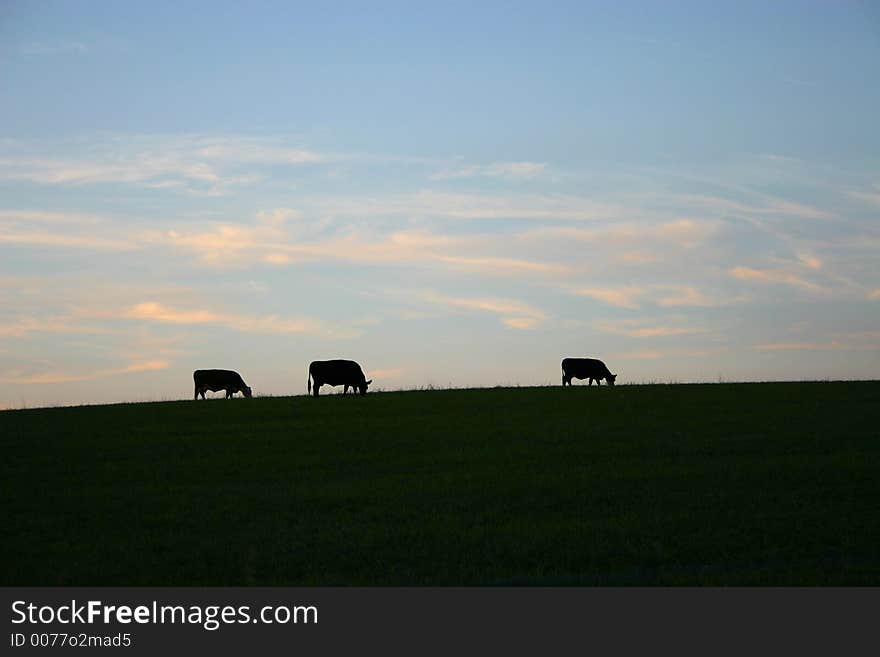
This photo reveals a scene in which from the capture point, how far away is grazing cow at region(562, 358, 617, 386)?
5506cm

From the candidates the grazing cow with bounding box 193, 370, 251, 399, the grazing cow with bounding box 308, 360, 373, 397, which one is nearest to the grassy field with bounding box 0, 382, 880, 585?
the grazing cow with bounding box 308, 360, 373, 397

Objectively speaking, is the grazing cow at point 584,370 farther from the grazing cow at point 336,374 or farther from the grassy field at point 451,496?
the grassy field at point 451,496

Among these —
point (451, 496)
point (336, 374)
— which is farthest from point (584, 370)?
point (451, 496)

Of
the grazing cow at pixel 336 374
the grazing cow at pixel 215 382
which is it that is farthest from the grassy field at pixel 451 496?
the grazing cow at pixel 215 382

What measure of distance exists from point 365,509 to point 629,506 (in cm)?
479

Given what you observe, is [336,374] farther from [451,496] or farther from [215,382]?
[451,496]

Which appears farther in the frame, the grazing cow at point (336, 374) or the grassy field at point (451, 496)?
the grazing cow at point (336, 374)

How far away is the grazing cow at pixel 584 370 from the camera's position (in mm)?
55062

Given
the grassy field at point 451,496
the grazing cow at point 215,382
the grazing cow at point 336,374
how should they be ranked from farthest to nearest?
1. the grazing cow at point 215,382
2. the grazing cow at point 336,374
3. the grassy field at point 451,496

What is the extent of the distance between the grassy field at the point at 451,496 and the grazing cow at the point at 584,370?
18.7m

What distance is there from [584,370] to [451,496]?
113ft
